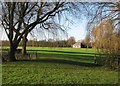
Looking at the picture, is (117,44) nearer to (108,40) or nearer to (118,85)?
(108,40)

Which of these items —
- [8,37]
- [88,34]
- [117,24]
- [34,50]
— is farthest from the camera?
[34,50]

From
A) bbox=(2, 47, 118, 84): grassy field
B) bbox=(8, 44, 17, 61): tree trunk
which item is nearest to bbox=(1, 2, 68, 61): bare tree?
bbox=(8, 44, 17, 61): tree trunk

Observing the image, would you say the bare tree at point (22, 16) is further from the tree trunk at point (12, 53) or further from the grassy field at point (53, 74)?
the grassy field at point (53, 74)

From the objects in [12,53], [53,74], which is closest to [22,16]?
[12,53]

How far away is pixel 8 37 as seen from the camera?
1405 cm

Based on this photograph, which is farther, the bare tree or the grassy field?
the bare tree

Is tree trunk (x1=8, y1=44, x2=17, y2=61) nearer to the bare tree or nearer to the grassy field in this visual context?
the bare tree

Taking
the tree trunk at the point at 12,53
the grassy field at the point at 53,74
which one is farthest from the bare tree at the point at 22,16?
the grassy field at the point at 53,74

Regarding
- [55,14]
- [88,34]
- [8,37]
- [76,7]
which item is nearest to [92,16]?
[88,34]

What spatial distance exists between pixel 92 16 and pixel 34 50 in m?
11.8

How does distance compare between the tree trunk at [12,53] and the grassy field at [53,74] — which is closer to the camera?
the grassy field at [53,74]

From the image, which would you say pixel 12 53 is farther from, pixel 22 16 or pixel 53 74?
pixel 53 74

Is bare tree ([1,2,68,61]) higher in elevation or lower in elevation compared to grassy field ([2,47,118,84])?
higher

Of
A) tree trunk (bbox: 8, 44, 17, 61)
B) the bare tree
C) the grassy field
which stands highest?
the bare tree
